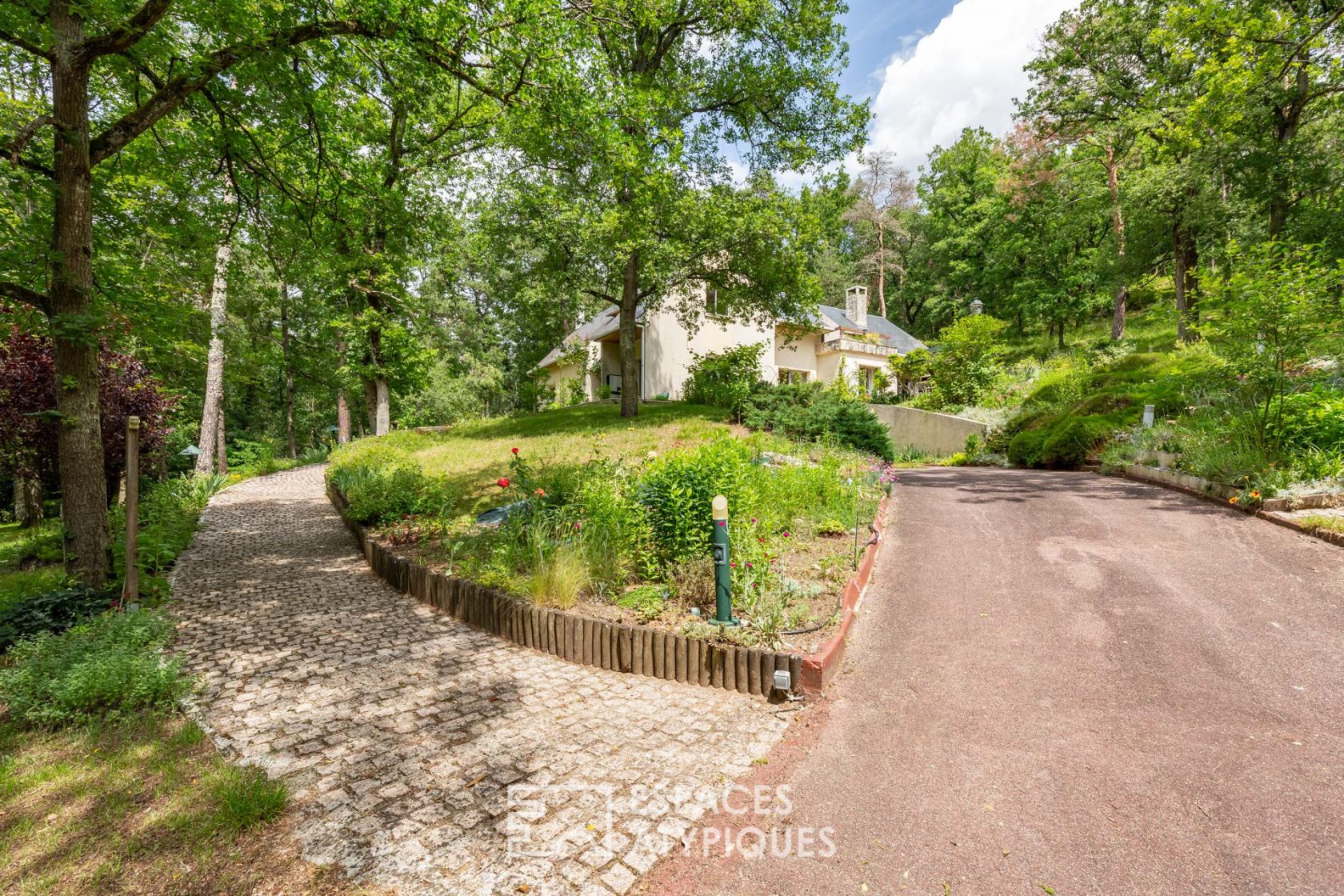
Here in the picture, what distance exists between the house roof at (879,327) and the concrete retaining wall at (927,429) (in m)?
9.32

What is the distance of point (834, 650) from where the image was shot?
3.95 m

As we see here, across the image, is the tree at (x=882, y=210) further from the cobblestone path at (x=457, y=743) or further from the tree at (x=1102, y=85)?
the cobblestone path at (x=457, y=743)

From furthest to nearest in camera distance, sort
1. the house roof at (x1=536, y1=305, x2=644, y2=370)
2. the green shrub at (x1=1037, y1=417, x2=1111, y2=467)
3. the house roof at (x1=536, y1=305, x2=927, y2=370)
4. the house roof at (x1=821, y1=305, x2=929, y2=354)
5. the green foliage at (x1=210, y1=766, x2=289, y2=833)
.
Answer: the house roof at (x1=821, y1=305, x2=929, y2=354)
the house roof at (x1=536, y1=305, x2=927, y2=370)
the house roof at (x1=536, y1=305, x2=644, y2=370)
the green shrub at (x1=1037, y1=417, x2=1111, y2=467)
the green foliage at (x1=210, y1=766, x2=289, y2=833)

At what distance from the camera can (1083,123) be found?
75.6 feet

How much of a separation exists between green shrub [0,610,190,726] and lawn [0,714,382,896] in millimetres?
177

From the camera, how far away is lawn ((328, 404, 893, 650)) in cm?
460

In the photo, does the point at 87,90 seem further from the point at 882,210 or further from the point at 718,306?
the point at 882,210

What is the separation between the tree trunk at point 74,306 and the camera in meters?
5.19

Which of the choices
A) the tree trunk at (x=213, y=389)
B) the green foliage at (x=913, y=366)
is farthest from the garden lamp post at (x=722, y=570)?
the green foliage at (x=913, y=366)

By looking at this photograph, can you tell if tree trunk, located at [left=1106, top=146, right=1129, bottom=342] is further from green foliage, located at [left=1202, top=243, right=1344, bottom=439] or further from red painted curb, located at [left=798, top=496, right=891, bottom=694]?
red painted curb, located at [left=798, top=496, right=891, bottom=694]

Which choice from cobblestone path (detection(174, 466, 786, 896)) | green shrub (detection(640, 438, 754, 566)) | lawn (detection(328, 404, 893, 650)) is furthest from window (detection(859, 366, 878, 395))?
cobblestone path (detection(174, 466, 786, 896))

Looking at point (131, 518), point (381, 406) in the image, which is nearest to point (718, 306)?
point (381, 406)

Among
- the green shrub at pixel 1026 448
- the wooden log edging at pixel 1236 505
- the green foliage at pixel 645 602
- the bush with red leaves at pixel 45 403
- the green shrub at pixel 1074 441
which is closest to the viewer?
the green foliage at pixel 645 602

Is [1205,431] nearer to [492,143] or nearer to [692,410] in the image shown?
[692,410]
